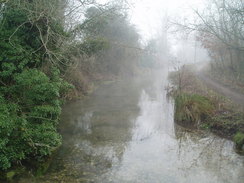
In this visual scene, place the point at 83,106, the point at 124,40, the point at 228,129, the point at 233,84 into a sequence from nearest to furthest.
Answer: the point at 228,129 < the point at 83,106 < the point at 233,84 < the point at 124,40

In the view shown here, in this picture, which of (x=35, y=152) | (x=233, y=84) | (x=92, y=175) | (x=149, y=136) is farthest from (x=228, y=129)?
(x=233, y=84)

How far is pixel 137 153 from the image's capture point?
7.18m

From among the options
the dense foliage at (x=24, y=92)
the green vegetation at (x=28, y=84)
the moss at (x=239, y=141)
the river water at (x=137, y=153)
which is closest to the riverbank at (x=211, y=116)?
the moss at (x=239, y=141)

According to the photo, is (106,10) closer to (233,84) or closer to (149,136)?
(149,136)

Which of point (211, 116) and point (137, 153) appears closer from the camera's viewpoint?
point (137, 153)

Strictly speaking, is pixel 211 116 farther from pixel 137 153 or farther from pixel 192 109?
pixel 137 153

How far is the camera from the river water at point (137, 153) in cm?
577

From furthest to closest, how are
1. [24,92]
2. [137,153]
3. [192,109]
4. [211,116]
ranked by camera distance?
[192,109]
[211,116]
[137,153]
[24,92]

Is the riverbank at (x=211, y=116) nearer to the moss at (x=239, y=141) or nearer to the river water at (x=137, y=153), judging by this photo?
the moss at (x=239, y=141)

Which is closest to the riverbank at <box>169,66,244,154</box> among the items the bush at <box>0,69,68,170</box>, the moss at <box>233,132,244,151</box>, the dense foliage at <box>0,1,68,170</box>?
the moss at <box>233,132,244,151</box>

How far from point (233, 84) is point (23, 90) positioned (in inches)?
567

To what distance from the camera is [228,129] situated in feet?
27.5

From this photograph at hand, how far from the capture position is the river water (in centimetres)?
577

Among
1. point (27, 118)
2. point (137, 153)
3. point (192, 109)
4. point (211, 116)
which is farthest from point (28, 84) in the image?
point (211, 116)
